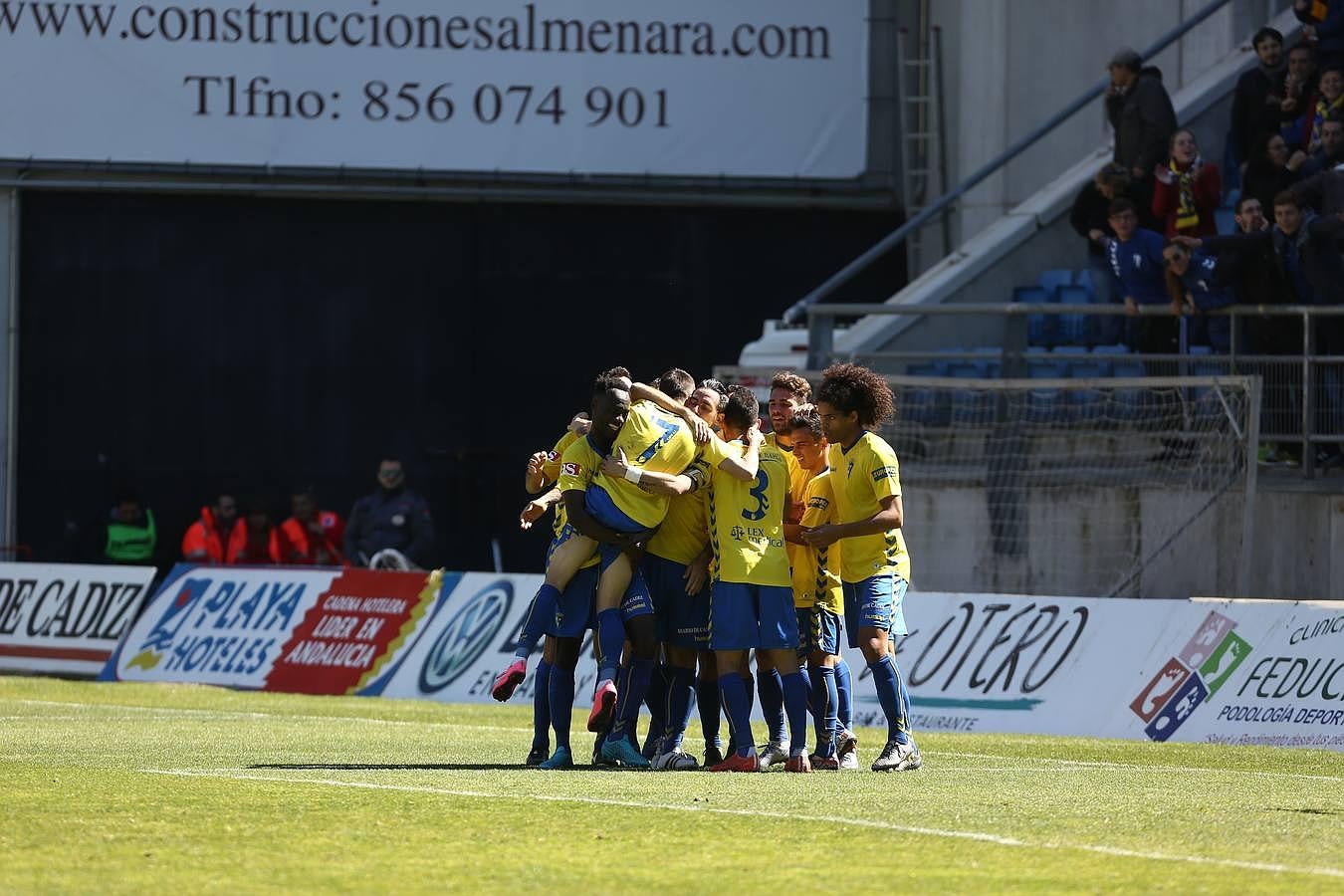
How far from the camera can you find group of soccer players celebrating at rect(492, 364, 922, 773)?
36.3ft

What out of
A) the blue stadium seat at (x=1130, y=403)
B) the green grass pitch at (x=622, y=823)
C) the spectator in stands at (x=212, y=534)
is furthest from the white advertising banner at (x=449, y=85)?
the green grass pitch at (x=622, y=823)

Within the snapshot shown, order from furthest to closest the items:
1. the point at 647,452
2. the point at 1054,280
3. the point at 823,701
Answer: the point at 1054,280, the point at 823,701, the point at 647,452

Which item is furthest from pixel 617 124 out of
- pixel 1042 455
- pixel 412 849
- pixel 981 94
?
pixel 412 849

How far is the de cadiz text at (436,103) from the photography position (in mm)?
25406

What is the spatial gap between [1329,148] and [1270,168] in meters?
0.64

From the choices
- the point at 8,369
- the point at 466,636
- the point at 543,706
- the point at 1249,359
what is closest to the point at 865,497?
the point at 543,706

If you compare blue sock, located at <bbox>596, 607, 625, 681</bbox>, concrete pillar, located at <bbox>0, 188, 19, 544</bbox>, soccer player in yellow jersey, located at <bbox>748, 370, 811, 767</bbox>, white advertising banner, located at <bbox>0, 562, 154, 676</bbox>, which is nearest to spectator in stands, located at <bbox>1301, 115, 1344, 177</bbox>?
soccer player in yellow jersey, located at <bbox>748, 370, 811, 767</bbox>

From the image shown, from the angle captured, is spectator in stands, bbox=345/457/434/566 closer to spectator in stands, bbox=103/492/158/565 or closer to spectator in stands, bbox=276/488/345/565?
spectator in stands, bbox=276/488/345/565

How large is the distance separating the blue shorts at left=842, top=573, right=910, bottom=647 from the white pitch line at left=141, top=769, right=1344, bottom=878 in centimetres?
247

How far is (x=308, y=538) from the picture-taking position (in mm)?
24109

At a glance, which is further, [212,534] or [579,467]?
[212,534]

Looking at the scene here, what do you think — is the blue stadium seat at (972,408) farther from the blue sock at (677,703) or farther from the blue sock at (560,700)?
the blue sock at (560,700)

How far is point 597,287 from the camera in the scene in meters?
25.8

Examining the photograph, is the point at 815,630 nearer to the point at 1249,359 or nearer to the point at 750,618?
the point at 750,618
